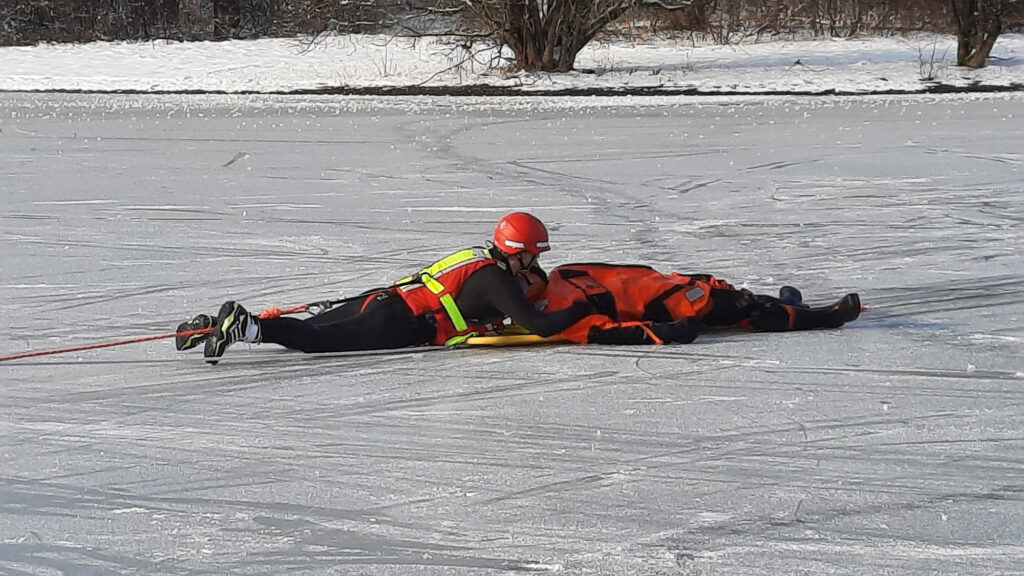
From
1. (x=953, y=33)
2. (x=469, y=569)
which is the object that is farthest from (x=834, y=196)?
(x=953, y=33)

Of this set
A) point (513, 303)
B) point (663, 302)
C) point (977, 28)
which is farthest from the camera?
point (977, 28)

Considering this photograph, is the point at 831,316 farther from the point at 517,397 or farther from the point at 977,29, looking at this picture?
the point at 977,29

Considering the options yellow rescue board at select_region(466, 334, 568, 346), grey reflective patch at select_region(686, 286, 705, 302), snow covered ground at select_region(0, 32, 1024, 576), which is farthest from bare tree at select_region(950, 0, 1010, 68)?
yellow rescue board at select_region(466, 334, 568, 346)

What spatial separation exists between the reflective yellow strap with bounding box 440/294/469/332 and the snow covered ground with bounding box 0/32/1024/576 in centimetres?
17

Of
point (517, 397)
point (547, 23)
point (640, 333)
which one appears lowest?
point (517, 397)

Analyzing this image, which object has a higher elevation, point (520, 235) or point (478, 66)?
point (478, 66)

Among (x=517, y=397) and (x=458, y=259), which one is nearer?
(x=517, y=397)

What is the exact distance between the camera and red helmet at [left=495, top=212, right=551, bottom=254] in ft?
19.7

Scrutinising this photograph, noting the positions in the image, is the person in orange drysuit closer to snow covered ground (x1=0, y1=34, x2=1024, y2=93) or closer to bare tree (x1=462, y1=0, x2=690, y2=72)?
snow covered ground (x1=0, y1=34, x2=1024, y2=93)

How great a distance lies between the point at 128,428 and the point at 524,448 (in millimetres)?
1507

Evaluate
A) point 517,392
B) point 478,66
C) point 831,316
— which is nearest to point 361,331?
point 517,392

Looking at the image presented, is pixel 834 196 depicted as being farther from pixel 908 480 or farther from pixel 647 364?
pixel 908 480

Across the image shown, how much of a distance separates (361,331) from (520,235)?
84 cm

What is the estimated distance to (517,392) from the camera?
217 inches
